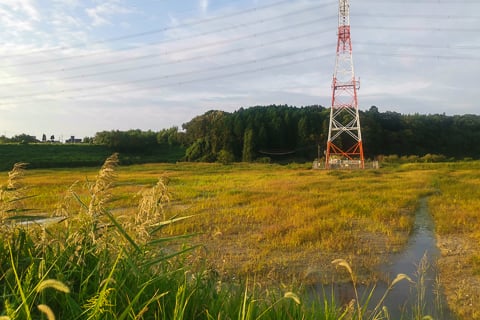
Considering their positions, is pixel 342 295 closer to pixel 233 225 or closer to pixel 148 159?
pixel 233 225

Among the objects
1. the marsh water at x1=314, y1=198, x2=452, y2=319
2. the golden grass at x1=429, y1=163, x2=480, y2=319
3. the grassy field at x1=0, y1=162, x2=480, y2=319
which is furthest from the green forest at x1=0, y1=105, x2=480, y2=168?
the marsh water at x1=314, y1=198, x2=452, y2=319

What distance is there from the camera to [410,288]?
7.44 metres

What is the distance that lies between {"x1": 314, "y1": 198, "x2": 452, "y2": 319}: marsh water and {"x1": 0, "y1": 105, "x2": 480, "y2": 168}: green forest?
59.3 m

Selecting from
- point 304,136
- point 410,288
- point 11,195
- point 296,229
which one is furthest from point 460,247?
point 304,136

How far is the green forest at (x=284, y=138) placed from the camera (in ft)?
247

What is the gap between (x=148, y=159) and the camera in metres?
73.2

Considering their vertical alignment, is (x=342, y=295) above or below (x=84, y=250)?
below

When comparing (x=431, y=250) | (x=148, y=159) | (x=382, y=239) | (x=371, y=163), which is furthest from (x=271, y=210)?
(x=148, y=159)

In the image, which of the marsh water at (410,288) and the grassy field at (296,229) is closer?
the grassy field at (296,229)

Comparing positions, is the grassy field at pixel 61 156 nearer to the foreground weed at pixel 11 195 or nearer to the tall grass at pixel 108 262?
the foreground weed at pixel 11 195

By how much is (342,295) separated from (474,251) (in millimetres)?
5071

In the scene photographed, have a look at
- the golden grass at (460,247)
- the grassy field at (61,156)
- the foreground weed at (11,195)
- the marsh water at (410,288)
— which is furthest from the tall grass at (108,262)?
the grassy field at (61,156)

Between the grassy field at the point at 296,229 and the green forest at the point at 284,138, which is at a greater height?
the green forest at the point at 284,138

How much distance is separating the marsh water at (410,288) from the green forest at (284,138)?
59268 millimetres
